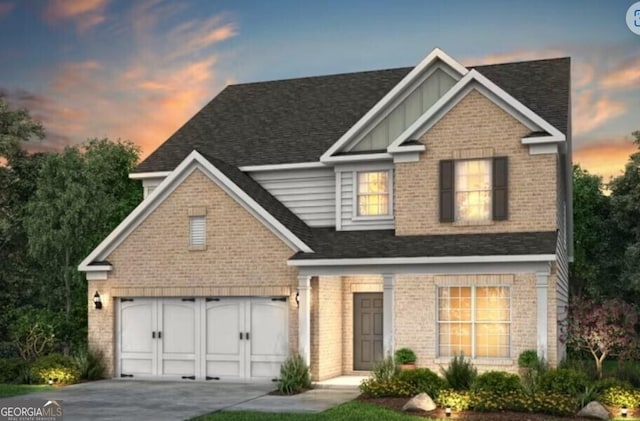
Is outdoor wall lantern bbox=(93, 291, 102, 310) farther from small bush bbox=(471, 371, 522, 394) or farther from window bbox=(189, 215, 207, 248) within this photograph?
small bush bbox=(471, 371, 522, 394)

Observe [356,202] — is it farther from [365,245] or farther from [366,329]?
[366,329]

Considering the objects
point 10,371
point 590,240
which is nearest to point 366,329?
point 10,371

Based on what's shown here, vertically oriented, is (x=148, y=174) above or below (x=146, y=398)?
above

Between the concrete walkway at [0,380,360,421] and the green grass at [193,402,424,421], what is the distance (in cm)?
61

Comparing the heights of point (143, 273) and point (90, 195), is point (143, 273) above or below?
below

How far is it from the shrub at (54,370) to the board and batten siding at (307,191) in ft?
26.6

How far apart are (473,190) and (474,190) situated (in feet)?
0.09

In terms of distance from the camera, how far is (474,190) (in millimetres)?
23484

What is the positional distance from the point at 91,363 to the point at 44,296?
14366 millimetres

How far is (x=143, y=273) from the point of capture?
25.8 metres

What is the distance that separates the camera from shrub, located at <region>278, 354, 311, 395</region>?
867 inches

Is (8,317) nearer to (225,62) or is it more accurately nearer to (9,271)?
(9,271)

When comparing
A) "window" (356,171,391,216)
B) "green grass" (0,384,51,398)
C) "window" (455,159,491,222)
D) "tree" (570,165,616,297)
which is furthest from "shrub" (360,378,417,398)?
"tree" (570,165,616,297)

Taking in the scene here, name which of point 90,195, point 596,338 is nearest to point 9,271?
point 90,195
